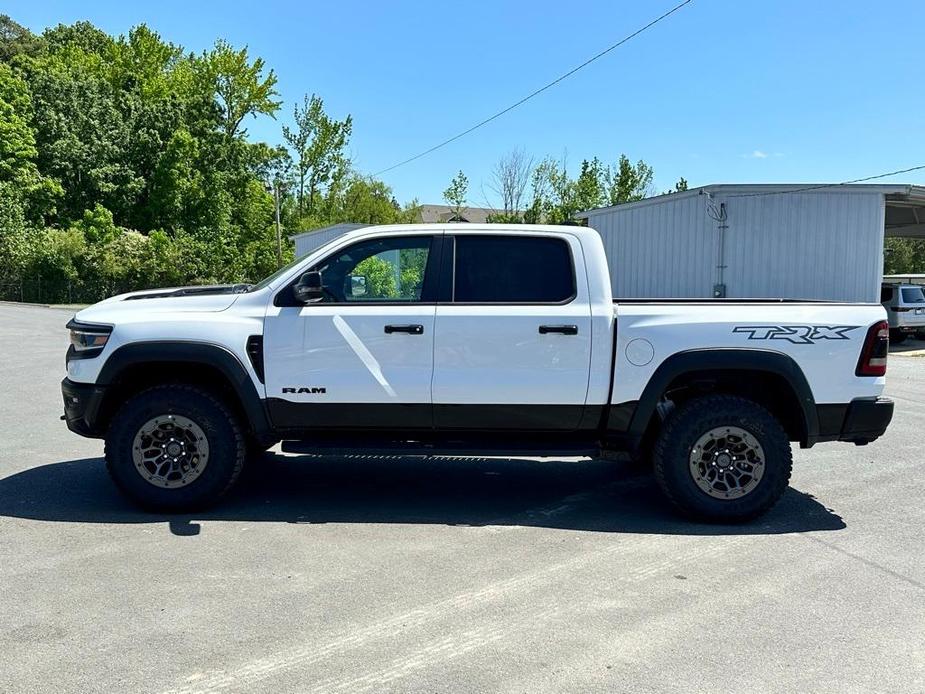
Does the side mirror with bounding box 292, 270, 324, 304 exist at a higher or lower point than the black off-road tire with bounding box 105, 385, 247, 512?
higher

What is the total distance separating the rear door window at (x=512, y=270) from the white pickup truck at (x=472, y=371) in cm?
1

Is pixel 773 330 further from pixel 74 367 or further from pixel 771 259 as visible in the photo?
pixel 771 259

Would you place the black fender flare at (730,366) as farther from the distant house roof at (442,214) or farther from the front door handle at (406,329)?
the distant house roof at (442,214)

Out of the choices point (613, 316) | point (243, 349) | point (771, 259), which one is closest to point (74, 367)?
point (243, 349)

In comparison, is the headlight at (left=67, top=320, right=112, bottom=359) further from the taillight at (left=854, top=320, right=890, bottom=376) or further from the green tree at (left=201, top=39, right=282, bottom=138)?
the green tree at (left=201, top=39, right=282, bottom=138)

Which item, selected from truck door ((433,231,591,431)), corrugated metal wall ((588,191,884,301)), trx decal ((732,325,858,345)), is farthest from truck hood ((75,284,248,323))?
corrugated metal wall ((588,191,884,301))

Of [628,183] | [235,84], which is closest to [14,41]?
[235,84]

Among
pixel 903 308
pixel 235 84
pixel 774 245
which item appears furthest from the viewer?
pixel 235 84

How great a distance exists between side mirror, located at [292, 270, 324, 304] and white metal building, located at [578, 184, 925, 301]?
51.9 feet

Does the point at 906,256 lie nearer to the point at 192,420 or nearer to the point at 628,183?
the point at 628,183

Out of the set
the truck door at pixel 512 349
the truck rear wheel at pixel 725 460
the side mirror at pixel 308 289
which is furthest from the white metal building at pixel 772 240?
the side mirror at pixel 308 289

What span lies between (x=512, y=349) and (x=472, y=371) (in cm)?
31

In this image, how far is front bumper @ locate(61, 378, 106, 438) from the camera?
530cm

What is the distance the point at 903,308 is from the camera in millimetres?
21109
